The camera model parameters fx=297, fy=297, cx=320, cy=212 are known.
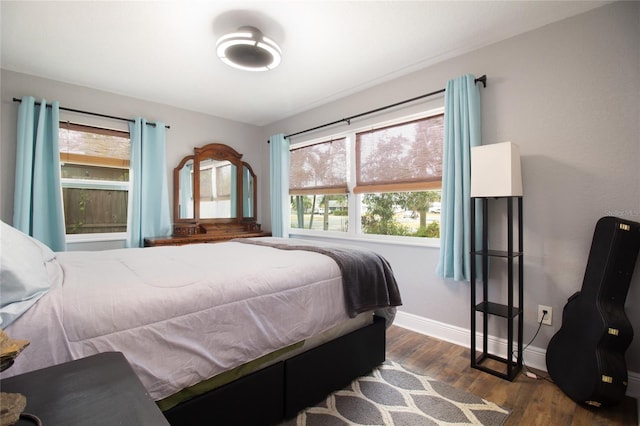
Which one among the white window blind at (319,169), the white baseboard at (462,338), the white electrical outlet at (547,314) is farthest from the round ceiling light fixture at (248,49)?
the white electrical outlet at (547,314)

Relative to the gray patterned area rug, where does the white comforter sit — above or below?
above

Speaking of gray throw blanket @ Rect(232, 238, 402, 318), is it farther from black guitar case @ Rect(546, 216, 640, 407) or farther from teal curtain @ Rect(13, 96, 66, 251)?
Answer: teal curtain @ Rect(13, 96, 66, 251)

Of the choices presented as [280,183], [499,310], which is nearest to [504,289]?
[499,310]

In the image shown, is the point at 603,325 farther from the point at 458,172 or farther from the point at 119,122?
the point at 119,122

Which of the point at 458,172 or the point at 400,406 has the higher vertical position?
the point at 458,172

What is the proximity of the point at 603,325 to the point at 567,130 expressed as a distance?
123 centimetres

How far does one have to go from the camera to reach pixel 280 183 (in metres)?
4.06

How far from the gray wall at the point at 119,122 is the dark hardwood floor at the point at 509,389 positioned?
3.15m

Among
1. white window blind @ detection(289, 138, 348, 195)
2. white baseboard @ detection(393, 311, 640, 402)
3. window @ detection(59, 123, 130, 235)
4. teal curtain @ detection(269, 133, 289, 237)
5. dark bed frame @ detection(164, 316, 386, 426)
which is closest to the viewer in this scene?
dark bed frame @ detection(164, 316, 386, 426)

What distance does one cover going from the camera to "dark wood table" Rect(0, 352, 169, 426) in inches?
21.1

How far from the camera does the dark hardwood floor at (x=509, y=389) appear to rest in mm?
1571

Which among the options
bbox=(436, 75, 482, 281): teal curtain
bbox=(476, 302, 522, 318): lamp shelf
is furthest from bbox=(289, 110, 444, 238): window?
bbox=(476, 302, 522, 318): lamp shelf

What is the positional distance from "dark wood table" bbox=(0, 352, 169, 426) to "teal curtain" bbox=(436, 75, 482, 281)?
2.30 m

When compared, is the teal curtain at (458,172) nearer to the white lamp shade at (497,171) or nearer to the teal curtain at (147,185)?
the white lamp shade at (497,171)
